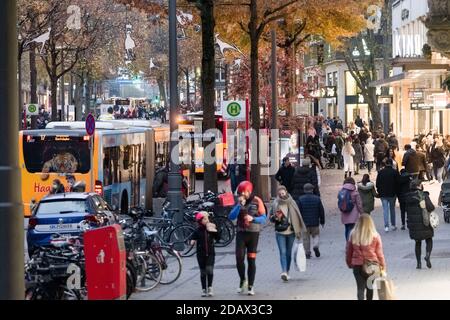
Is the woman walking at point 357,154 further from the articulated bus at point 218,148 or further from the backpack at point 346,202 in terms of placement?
the backpack at point 346,202

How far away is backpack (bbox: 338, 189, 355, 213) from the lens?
23.8 m

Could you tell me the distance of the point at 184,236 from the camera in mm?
24656

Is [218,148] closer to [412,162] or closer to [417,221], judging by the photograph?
[412,162]

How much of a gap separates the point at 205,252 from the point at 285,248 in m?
2.32

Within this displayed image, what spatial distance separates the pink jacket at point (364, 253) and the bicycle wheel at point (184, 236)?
9021 mm

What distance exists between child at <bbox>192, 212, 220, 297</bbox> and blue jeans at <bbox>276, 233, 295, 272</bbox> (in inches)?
82.3

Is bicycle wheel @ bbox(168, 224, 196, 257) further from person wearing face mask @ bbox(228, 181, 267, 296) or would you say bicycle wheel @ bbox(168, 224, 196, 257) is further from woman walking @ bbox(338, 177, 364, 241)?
person wearing face mask @ bbox(228, 181, 267, 296)

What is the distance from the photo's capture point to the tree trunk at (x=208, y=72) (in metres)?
30.5

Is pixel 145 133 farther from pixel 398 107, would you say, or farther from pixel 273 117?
pixel 398 107

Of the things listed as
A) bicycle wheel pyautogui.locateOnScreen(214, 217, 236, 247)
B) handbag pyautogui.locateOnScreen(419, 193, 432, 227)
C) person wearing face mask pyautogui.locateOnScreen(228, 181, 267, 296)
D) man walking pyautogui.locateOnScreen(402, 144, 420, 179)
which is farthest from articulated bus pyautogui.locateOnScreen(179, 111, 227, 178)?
person wearing face mask pyautogui.locateOnScreen(228, 181, 267, 296)

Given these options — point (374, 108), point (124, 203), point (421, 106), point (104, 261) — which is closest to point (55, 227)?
point (104, 261)

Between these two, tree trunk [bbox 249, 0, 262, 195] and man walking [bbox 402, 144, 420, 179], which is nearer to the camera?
man walking [bbox 402, 144, 420, 179]

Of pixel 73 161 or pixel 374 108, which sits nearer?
pixel 73 161
